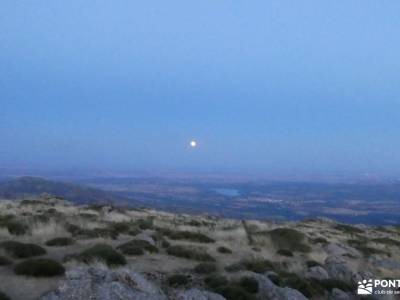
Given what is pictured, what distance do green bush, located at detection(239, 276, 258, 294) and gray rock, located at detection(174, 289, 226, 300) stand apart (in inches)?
71.9

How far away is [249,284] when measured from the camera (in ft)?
59.5

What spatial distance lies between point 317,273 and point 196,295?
8.38m

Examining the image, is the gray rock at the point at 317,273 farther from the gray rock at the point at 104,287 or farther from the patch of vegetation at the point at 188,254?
the gray rock at the point at 104,287

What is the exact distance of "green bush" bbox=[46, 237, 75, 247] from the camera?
22312mm

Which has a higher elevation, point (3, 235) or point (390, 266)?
point (3, 235)

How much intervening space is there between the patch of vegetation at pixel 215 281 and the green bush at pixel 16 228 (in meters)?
10.2

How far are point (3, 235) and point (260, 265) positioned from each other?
1147 centimetres

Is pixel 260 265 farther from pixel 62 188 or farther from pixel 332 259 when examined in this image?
pixel 62 188

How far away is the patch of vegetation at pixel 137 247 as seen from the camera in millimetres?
21578

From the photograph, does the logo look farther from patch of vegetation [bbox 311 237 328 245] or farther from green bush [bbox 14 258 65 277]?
green bush [bbox 14 258 65 277]

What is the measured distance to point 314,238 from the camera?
34.3m

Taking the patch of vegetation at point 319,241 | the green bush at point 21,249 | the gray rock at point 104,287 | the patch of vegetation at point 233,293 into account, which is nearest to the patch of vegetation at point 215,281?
the patch of vegetation at point 233,293

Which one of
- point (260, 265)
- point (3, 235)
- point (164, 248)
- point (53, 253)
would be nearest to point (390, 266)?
point (260, 265)

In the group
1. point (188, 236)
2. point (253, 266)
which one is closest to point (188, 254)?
point (253, 266)
